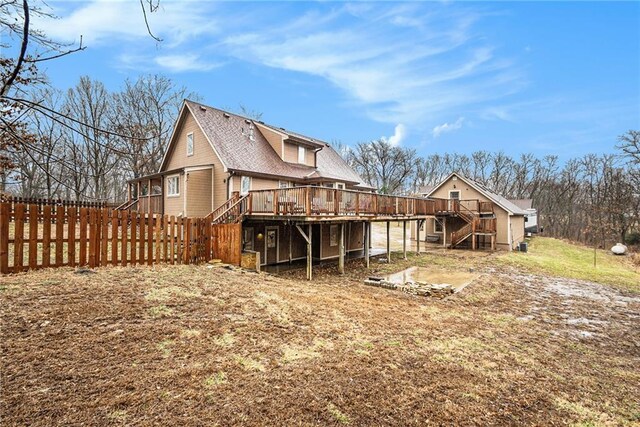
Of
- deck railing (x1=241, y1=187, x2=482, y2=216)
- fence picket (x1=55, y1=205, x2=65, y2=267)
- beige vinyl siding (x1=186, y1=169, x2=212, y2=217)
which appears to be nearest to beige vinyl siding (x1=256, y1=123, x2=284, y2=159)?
beige vinyl siding (x1=186, y1=169, x2=212, y2=217)

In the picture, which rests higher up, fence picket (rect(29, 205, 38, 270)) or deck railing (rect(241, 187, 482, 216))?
deck railing (rect(241, 187, 482, 216))

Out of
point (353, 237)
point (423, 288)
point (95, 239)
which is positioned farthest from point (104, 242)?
point (353, 237)

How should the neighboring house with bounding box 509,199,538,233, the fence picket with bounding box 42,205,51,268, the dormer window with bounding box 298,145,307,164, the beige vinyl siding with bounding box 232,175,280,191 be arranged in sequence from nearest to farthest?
the fence picket with bounding box 42,205,51,268 < the beige vinyl siding with bounding box 232,175,280,191 < the dormer window with bounding box 298,145,307,164 < the neighboring house with bounding box 509,199,538,233

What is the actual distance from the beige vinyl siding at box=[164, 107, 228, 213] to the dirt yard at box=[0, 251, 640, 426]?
8210 mm

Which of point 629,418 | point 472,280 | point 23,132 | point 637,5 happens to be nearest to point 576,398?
point 629,418

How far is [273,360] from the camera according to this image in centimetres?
443

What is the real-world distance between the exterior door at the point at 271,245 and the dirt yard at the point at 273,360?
8.19m

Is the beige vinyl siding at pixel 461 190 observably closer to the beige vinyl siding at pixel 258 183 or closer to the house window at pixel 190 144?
the beige vinyl siding at pixel 258 183

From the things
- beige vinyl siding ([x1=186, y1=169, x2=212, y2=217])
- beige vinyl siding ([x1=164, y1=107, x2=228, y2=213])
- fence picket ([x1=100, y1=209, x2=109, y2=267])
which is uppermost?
beige vinyl siding ([x1=164, y1=107, x2=228, y2=213])

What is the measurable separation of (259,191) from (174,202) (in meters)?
6.08

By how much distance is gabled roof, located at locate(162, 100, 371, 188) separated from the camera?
16344mm

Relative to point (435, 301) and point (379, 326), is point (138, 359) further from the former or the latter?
point (435, 301)

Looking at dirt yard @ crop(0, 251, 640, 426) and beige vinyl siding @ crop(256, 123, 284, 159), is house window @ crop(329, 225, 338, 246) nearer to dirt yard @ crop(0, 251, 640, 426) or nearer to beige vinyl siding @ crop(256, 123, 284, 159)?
beige vinyl siding @ crop(256, 123, 284, 159)

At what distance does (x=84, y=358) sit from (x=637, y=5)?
1497cm
